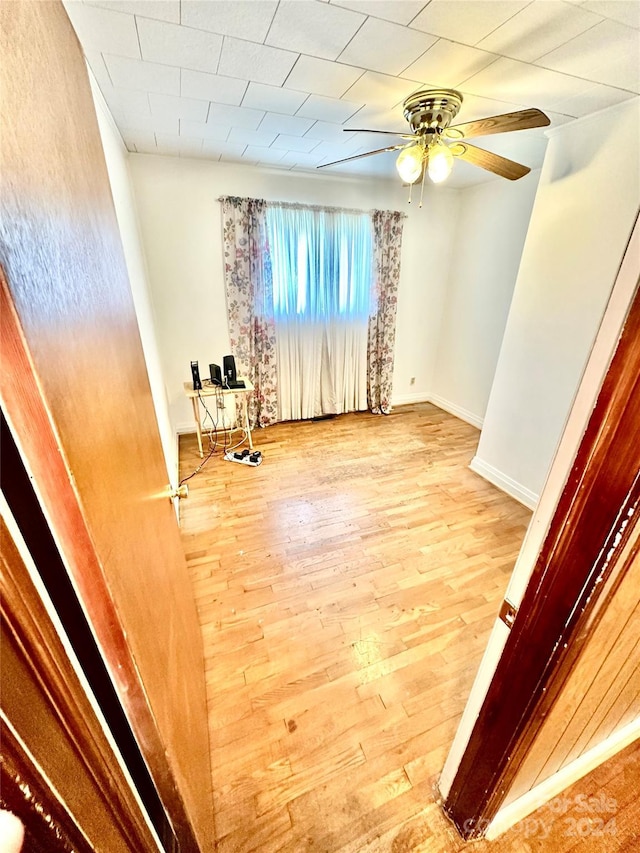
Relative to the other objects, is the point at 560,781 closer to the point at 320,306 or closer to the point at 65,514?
the point at 65,514

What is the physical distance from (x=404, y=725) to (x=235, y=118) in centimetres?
306

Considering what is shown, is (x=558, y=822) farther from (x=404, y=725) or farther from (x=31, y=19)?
(x=31, y=19)

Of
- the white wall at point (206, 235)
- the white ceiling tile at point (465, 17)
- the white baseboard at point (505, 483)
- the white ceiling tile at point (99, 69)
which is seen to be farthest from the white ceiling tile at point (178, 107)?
the white baseboard at point (505, 483)

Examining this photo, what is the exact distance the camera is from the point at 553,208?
7.07 feet

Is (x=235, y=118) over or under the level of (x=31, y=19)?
over

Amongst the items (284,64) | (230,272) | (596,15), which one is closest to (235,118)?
(284,64)

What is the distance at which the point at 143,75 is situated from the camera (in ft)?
4.90

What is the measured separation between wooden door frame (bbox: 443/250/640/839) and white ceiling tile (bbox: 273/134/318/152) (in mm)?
2508

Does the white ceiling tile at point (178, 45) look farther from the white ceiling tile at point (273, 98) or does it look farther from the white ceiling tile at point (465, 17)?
the white ceiling tile at point (465, 17)

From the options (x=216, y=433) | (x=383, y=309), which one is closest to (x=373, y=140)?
(x=383, y=309)

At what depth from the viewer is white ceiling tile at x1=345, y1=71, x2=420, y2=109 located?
1.50 m

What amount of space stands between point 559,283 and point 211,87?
224 centimetres

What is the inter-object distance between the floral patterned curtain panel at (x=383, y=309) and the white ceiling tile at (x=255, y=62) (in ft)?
6.83

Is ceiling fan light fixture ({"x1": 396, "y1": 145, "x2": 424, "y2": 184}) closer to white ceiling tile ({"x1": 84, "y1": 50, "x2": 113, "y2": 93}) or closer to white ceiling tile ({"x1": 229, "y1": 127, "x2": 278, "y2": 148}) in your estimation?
white ceiling tile ({"x1": 229, "y1": 127, "x2": 278, "y2": 148})
